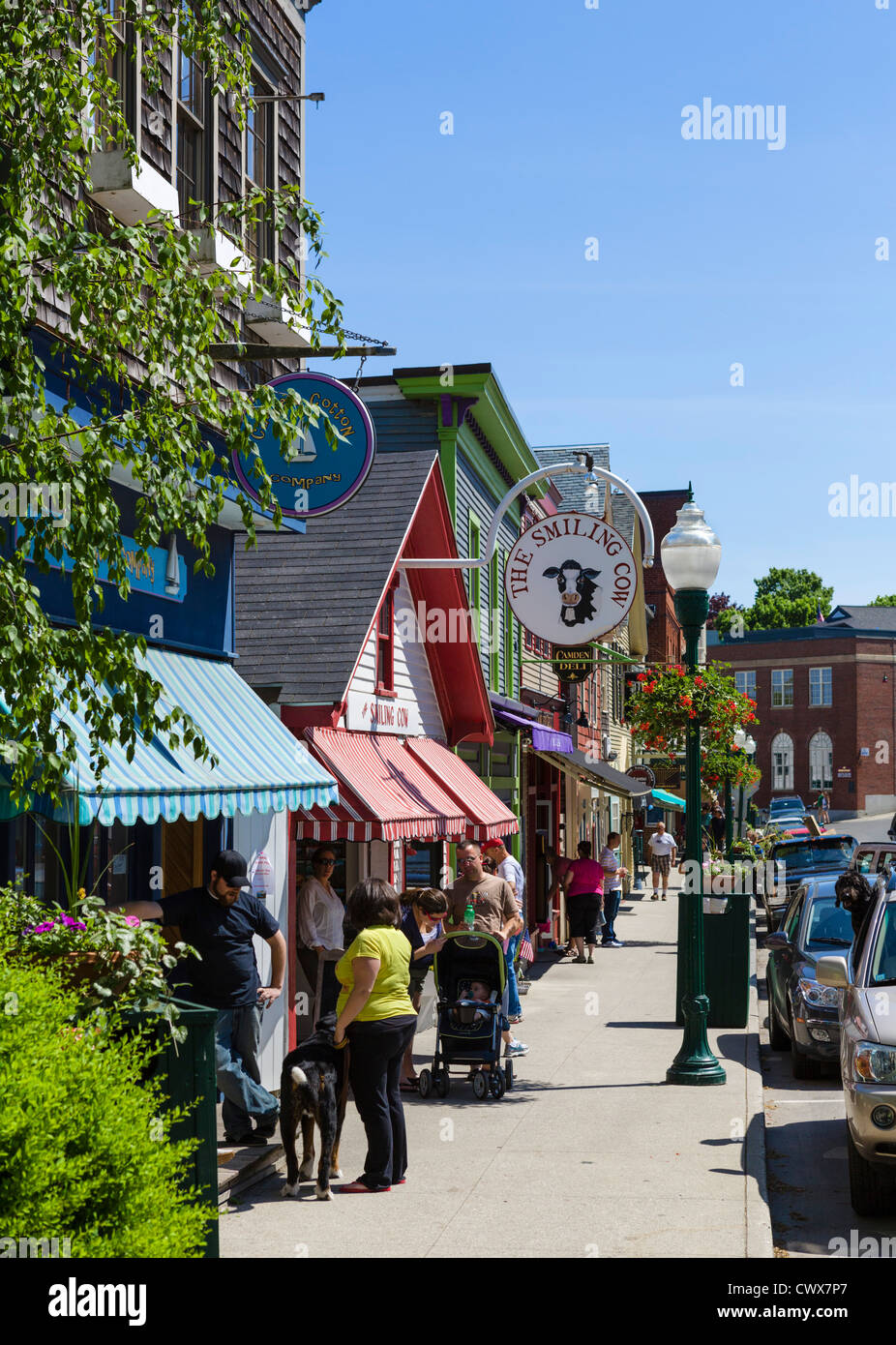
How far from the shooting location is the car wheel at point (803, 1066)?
12.6 metres

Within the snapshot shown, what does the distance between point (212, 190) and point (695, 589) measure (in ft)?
17.4

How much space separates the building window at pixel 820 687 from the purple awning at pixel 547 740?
77.1 m

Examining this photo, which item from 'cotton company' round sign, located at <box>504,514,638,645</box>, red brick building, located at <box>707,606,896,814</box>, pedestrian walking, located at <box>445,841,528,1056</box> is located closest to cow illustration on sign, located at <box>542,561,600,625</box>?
'cotton company' round sign, located at <box>504,514,638,645</box>

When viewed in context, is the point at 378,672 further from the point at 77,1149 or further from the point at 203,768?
the point at 77,1149

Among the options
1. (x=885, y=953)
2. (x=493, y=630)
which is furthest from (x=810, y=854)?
(x=885, y=953)

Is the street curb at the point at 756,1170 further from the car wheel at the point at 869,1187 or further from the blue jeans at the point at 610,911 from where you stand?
the blue jeans at the point at 610,911

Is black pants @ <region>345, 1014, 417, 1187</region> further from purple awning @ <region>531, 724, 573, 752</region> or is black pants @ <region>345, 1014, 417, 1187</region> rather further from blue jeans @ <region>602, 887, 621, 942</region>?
blue jeans @ <region>602, 887, 621, 942</region>

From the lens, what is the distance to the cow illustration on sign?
539 inches

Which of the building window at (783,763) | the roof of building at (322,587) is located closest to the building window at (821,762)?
the building window at (783,763)

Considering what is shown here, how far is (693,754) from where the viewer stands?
1275 cm

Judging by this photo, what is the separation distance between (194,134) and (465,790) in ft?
24.0
